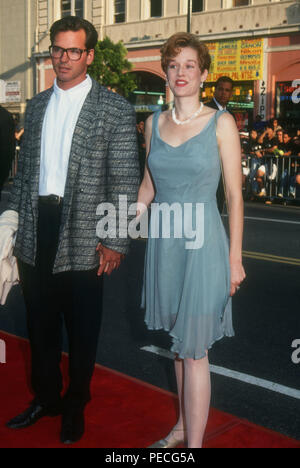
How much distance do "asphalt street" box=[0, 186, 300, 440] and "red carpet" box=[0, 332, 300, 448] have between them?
10.5 inches

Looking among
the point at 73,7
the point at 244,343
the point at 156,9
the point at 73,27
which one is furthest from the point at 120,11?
the point at 73,27

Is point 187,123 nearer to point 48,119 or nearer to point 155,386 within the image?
point 48,119

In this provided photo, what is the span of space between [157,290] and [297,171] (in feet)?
37.5

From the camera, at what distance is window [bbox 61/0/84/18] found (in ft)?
94.7

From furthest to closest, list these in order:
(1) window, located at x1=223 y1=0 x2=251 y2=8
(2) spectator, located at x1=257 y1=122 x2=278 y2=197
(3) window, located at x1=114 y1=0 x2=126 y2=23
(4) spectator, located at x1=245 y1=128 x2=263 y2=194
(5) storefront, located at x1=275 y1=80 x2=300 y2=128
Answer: (3) window, located at x1=114 y1=0 x2=126 y2=23, (1) window, located at x1=223 y1=0 x2=251 y2=8, (5) storefront, located at x1=275 y1=80 x2=300 y2=128, (4) spectator, located at x1=245 y1=128 x2=263 y2=194, (2) spectator, located at x1=257 y1=122 x2=278 y2=197

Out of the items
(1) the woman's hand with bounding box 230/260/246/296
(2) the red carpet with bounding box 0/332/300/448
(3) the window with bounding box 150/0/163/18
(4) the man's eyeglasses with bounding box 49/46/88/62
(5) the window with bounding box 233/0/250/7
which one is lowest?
(2) the red carpet with bounding box 0/332/300/448

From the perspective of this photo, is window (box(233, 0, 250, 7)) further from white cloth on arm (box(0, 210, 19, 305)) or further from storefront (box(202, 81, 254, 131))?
white cloth on arm (box(0, 210, 19, 305))

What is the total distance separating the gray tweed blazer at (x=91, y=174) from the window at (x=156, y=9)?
23967 mm

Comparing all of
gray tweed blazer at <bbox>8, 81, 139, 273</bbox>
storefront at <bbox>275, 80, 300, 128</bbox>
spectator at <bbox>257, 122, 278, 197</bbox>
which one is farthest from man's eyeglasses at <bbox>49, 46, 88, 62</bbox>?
storefront at <bbox>275, 80, 300, 128</bbox>

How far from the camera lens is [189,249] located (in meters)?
2.95

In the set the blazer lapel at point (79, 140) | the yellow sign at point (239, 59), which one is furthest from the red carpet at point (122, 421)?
the yellow sign at point (239, 59)

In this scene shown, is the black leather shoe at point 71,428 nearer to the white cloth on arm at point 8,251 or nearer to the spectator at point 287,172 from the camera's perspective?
the white cloth on arm at point 8,251

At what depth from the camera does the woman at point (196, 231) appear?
9.49 feet

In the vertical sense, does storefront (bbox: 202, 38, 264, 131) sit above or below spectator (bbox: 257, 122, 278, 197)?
above
